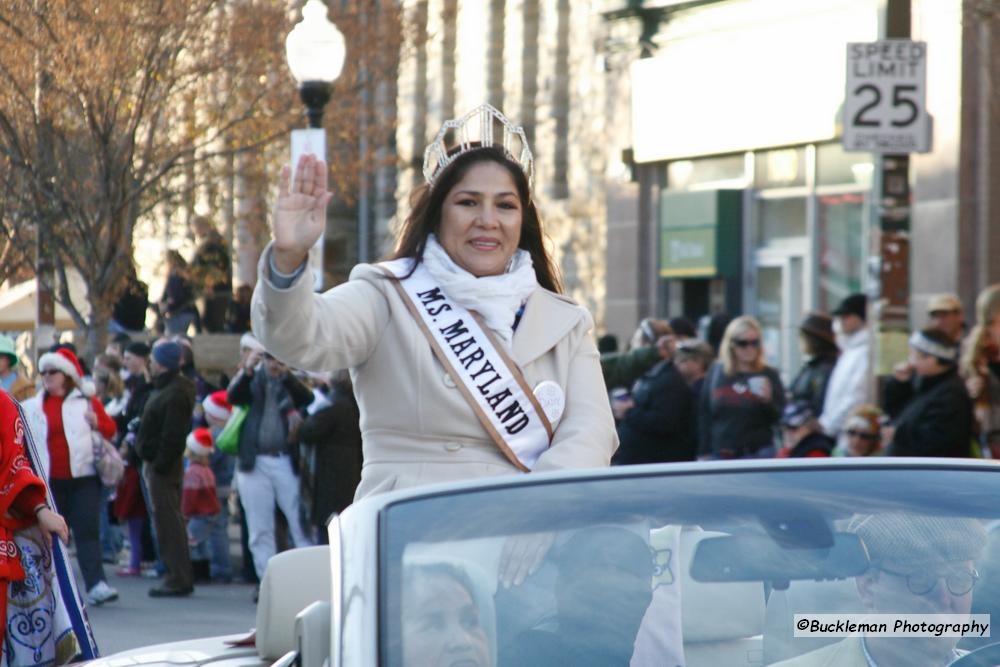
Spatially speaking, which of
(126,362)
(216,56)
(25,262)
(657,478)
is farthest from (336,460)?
(657,478)

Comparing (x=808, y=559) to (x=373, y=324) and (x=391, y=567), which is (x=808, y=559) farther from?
(x=373, y=324)

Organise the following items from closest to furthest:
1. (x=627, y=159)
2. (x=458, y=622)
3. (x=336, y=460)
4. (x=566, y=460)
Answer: (x=458, y=622) < (x=566, y=460) < (x=336, y=460) < (x=627, y=159)

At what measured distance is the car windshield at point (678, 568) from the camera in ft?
10.0

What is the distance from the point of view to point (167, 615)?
1153 centimetres

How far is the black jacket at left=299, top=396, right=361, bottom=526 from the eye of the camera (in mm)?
11664

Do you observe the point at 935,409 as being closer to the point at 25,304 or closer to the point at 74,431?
the point at 74,431

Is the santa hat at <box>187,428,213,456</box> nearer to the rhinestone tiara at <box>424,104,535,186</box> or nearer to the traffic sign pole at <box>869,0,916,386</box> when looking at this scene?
the traffic sign pole at <box>869,0,916,386</box>

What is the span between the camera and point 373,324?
14.2ft

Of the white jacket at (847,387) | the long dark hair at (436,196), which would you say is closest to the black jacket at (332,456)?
the white jacket at (847,387)

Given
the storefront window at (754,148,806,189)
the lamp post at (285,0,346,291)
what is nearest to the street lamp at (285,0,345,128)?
the lamp post at (285,0,346,291)

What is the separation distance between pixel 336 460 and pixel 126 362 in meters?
3.86

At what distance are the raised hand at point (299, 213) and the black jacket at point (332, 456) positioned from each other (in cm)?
753

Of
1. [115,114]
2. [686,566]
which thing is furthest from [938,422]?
[115,114]

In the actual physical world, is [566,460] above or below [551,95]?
below
